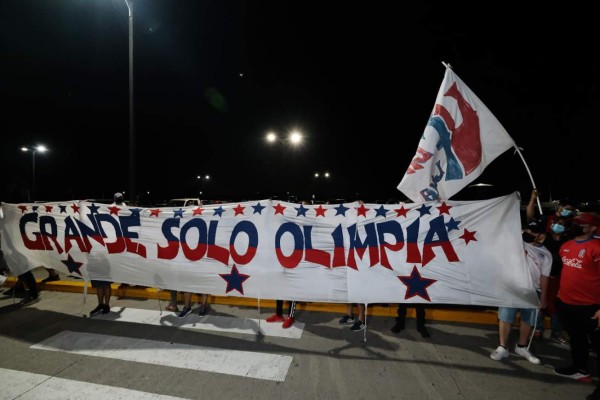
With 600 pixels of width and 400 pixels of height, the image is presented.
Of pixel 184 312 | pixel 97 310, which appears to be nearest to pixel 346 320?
pixel 184 312

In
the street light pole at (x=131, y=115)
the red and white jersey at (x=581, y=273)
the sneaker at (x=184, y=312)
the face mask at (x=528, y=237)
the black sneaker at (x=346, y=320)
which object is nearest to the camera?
the red and white jersey at (x=581, y=273)

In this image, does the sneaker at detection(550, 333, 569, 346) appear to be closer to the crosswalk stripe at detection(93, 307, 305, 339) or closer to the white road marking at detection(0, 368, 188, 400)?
the crosswalk stripe at detection(93, 307, 305, 339)

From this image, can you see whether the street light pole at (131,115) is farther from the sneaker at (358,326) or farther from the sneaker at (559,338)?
the sneaker at (559,338)

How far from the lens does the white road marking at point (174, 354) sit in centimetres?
379

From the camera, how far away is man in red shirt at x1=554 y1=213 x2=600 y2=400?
3.52 meters

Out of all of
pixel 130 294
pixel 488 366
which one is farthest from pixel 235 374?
pixel 130 294

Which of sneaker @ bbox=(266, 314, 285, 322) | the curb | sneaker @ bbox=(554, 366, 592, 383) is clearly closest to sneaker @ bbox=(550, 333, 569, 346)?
the curb

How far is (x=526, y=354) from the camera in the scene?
409 centimetres

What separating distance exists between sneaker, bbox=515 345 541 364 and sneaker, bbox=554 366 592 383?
0.23m

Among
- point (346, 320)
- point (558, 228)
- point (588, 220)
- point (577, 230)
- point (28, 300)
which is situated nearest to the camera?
point (588, 220)

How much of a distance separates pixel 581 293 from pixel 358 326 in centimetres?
298

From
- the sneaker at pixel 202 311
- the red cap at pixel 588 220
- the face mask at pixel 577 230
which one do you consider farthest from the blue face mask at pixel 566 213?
the sneaker at pixel 202 311

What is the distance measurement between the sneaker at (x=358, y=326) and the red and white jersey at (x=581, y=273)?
109 inches

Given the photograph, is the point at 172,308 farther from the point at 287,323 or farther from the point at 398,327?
the point at 398,327
